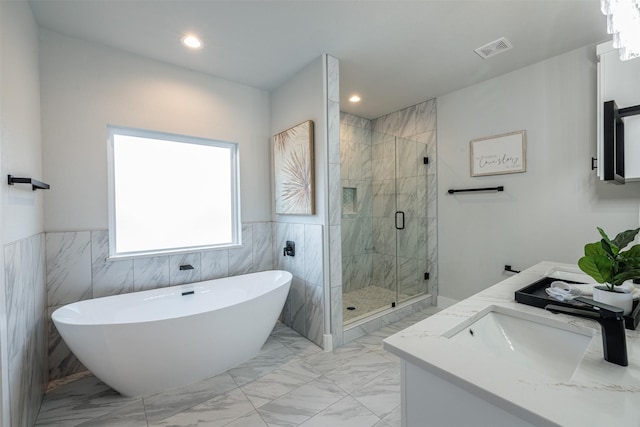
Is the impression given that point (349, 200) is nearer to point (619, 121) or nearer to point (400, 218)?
point (400, 218)

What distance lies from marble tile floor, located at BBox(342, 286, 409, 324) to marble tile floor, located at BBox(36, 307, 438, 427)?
598mm

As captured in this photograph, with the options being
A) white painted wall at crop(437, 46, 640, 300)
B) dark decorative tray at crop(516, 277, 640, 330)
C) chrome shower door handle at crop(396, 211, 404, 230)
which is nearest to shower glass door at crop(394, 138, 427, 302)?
chrome shower door handle at crop(396, 211, 404, 230)

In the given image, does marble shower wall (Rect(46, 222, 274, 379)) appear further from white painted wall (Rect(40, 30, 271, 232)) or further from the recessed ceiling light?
the recessed ceiling light

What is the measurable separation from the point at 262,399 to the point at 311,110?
2334 millimetres

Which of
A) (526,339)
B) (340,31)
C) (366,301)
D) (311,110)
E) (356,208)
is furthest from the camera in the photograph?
(356,208)

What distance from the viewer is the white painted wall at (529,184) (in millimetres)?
2307

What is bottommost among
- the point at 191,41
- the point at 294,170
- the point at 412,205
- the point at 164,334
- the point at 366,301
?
the point at 366,301

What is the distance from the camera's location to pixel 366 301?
327 centimetres

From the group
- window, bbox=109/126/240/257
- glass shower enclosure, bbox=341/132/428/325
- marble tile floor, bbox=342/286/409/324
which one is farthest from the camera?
glass shower enclosure, bbox=341/132/428/325

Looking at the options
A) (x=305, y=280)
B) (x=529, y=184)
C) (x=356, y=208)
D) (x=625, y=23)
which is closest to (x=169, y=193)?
(x=305, y=280)

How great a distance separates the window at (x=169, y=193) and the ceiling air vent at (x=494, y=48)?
2.51 m

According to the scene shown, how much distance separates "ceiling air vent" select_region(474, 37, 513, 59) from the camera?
7.39ft

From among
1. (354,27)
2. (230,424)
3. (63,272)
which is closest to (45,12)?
(63,272)

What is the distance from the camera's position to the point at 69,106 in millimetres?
2125
